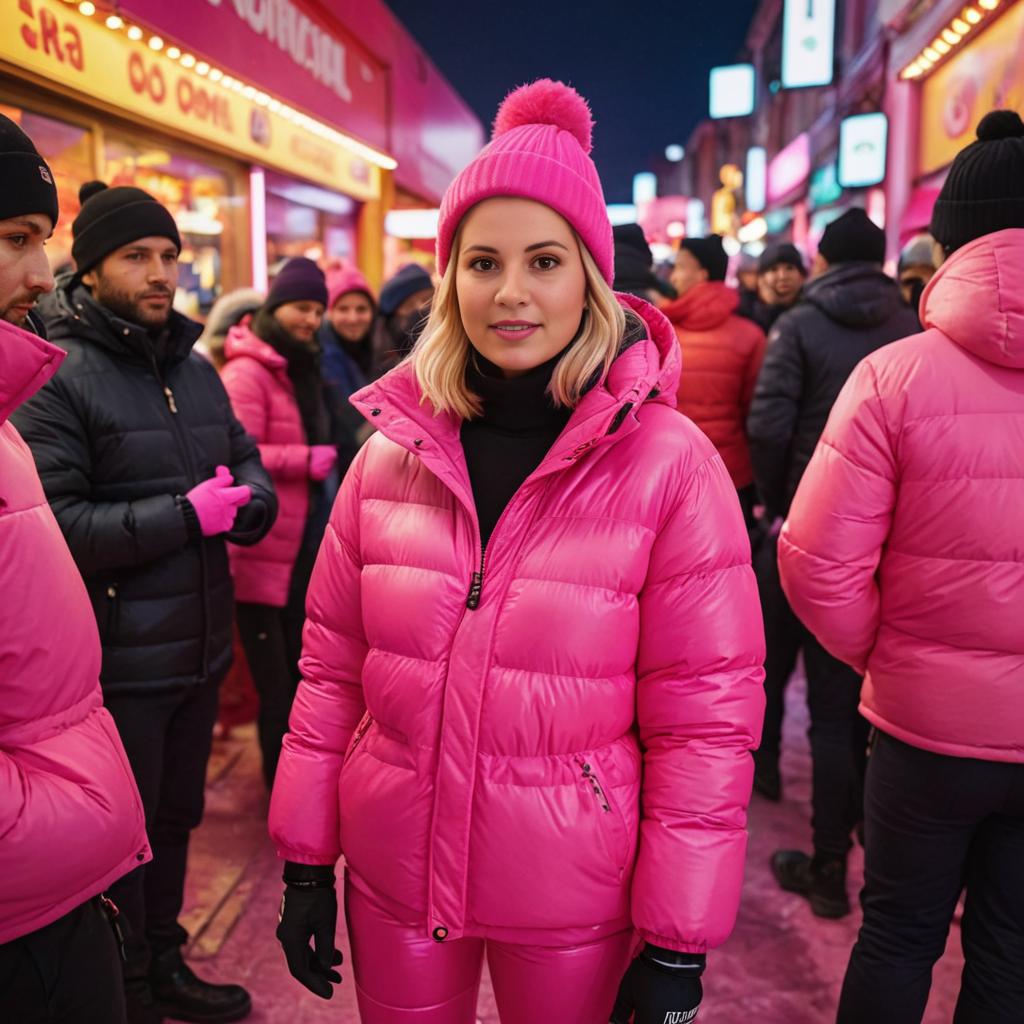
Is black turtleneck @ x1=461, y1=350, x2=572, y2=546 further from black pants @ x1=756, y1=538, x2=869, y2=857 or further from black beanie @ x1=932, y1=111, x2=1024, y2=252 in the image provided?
black pants @ x1=756, y1=538, x2=869, y2=857

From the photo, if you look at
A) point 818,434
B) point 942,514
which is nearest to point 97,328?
point 942,514

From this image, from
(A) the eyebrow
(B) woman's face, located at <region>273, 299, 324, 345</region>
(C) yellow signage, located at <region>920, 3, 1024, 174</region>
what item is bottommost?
(A) the eyebrow

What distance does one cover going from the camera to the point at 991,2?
23.1 feet

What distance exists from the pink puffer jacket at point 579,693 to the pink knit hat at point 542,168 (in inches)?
9.5

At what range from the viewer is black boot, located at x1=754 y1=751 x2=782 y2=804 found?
12.4 ft

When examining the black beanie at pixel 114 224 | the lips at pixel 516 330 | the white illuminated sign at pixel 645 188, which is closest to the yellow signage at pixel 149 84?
the black beanie at pixel 114 224

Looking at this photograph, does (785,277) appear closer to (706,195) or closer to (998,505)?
(998,505)

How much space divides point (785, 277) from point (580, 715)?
14.3 feet

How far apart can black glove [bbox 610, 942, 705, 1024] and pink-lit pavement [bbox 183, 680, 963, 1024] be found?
1.33m

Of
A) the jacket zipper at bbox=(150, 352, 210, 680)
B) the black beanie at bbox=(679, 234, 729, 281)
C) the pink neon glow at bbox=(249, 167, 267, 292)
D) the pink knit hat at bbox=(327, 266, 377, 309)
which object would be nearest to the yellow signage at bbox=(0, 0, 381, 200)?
the pink neon glow at bbox=(249, 167, 267, 292)

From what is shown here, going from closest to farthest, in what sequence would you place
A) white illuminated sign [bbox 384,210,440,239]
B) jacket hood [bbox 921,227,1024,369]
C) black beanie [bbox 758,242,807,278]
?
jacket hood [bbox 921,227,1024,369], black beanie [bbox 758,242,807,278], white illuminated sign [bbox 384,210,440,239]

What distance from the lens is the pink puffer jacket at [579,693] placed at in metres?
1.41

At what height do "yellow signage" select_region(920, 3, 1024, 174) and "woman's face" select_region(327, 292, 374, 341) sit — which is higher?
"yellow signage" select_region(920, 3, 1024, 174)

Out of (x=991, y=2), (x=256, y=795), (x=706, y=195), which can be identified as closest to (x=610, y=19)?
(x=706, y=195)
